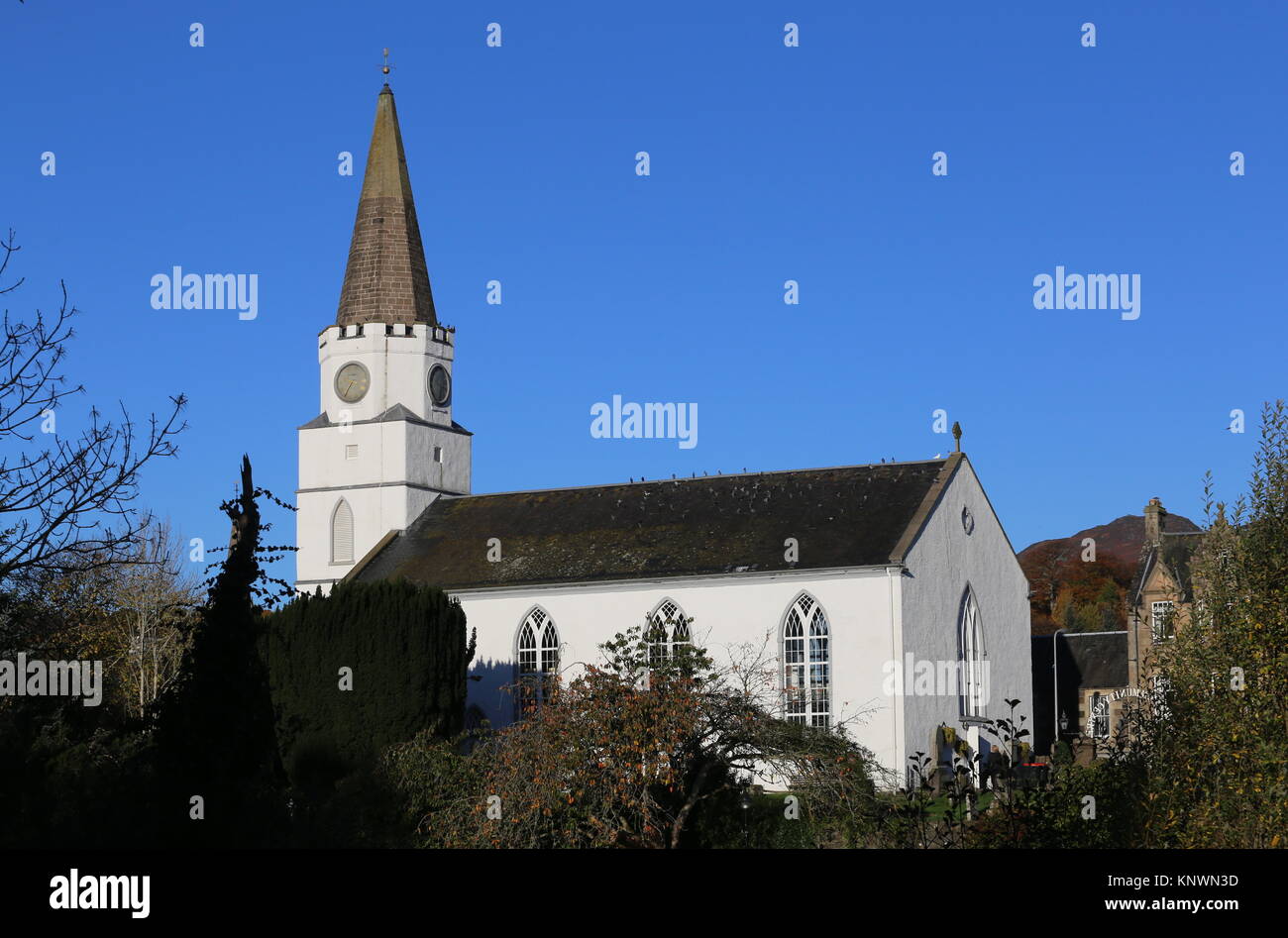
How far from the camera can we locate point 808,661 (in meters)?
42.7

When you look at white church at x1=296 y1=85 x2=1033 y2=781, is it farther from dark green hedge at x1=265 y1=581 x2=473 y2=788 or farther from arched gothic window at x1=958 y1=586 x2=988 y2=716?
dark green hedge at x1=265 y1=581 x2=473 y2=788

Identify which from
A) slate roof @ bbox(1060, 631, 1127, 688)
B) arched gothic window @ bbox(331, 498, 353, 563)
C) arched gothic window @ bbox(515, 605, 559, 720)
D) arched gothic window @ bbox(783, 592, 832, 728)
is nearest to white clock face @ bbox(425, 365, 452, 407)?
arched gothic window @ bbox(331, 498, 353, 563)

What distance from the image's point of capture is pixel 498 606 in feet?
155

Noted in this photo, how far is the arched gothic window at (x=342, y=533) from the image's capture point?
177 feet

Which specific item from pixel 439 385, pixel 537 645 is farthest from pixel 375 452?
pixel 537 645

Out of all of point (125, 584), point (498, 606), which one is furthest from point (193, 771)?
point (125, 584)

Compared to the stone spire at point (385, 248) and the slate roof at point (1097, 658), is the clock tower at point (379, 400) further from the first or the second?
the slate roof at point (1097, 658)

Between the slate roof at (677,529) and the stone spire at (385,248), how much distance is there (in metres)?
8.62

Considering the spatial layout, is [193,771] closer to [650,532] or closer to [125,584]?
[650,532]

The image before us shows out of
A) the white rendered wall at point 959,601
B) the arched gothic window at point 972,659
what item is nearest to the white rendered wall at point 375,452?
the white rendered wall at point 959,601

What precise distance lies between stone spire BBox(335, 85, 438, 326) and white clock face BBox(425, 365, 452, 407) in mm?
1902

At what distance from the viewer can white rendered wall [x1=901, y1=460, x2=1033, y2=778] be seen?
140 feet

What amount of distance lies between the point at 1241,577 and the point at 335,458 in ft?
143
